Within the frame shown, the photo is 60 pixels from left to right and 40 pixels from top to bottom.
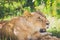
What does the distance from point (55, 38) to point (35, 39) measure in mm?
185

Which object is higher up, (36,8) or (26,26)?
(36,8)

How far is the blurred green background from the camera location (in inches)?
92.4

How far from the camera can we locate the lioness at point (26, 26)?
7.38 ft

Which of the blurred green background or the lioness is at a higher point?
the blurred green background

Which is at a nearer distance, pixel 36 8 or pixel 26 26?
pixel 26 26

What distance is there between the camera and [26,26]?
226 centimetres

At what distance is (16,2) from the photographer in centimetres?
242

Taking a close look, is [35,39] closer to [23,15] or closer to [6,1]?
[23,15]

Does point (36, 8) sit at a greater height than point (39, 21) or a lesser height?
greater

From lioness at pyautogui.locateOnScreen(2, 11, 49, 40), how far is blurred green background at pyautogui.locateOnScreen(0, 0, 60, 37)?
67mm

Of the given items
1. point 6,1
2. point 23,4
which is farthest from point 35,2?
point 6,1

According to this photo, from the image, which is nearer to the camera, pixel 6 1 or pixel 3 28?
pixel 3 28

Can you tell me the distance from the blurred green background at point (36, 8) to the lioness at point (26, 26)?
0.07 m

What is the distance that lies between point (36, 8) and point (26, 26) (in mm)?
217
